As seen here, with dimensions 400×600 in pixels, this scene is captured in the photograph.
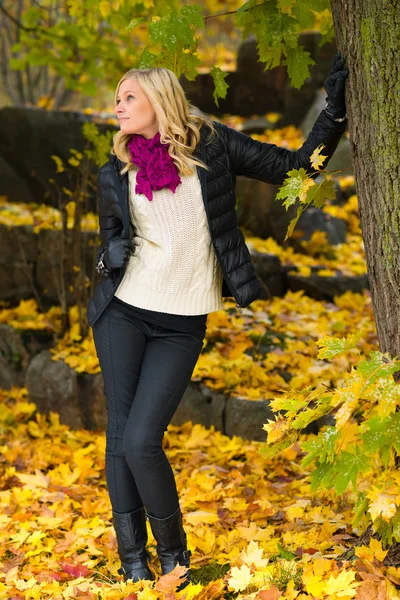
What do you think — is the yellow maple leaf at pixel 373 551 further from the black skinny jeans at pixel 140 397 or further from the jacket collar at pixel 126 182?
the jacket collar at pixel 126 182

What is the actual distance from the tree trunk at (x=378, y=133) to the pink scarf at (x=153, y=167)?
2.11 feet

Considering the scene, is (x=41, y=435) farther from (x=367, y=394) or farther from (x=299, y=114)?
(x=299, y=114)

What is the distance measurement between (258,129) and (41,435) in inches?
217

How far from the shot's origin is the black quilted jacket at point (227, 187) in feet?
9.31

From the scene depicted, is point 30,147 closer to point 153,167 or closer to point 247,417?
point 247,417

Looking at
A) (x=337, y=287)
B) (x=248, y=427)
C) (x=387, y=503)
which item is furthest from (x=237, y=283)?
(x=337, y=287)

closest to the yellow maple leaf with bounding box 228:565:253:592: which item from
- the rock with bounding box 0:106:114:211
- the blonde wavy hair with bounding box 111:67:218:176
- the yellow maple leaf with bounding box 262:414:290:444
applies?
the yellow maple leaf with bounding box 262:414:290:444

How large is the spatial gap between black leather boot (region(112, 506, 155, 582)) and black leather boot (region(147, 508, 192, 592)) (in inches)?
3.1

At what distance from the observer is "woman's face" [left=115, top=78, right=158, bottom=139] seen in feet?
9.12

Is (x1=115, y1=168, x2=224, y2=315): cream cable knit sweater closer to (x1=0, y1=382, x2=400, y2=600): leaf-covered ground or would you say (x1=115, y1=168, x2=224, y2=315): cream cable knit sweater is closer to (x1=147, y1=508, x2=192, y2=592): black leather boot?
(x1=147, y1=508, x2=192, y2=592): black leather boot

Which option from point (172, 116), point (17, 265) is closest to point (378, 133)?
point (172, 116)

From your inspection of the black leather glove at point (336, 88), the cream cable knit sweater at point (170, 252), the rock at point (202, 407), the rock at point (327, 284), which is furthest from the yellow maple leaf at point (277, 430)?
the rock at point (327, 284)

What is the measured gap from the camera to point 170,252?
2.83m

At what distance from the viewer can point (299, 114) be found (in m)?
9.68
